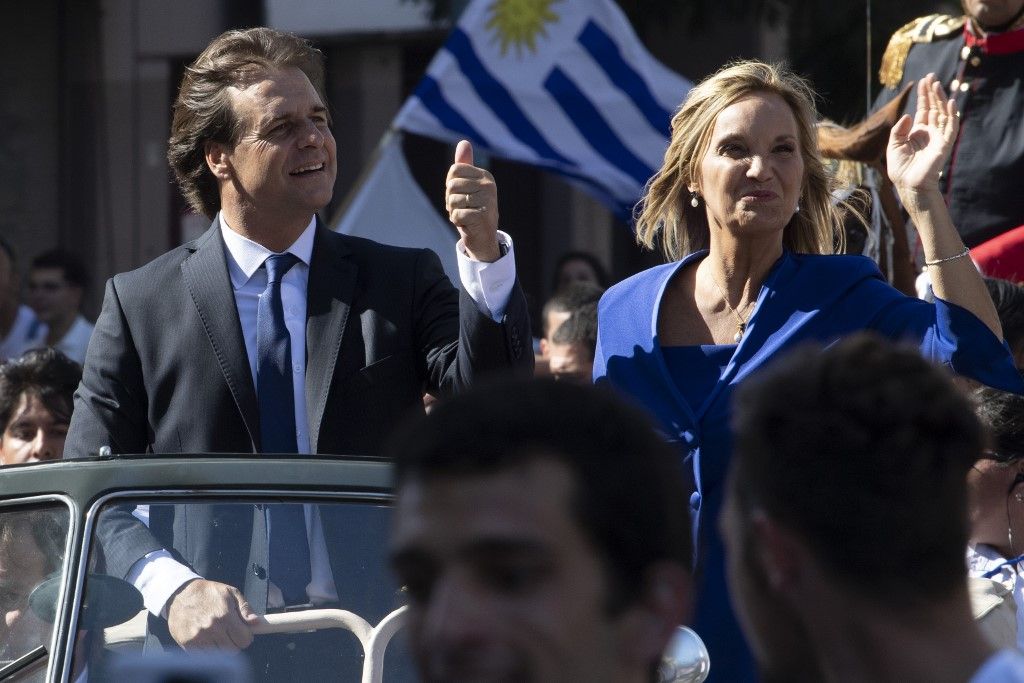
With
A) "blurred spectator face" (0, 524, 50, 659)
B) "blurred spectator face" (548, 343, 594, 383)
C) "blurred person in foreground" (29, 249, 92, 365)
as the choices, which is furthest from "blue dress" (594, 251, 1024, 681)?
"blurred person in foreground" (29, 249, 92, 365)

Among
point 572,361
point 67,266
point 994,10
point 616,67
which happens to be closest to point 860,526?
point 994,10

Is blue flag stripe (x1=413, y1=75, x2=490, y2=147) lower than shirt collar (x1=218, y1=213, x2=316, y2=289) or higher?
higher

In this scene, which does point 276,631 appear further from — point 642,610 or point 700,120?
point 700,120

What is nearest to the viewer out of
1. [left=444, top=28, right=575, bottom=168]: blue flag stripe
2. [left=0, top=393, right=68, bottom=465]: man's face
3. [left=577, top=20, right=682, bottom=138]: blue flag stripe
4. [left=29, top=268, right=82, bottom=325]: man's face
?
[left=0, top=393, right=68, bottom=465]: man's face

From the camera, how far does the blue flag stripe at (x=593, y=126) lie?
7965mm

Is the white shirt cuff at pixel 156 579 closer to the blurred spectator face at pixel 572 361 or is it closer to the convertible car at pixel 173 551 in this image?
the convertible car at pixel 173 551

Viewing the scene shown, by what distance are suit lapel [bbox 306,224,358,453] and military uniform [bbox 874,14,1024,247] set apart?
2.15 m

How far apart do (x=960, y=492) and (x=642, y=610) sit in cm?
37

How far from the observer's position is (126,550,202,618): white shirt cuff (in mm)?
2965

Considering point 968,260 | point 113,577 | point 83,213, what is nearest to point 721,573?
point 968,260

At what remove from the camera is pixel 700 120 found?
161 inches

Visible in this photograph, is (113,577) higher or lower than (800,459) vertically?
lower

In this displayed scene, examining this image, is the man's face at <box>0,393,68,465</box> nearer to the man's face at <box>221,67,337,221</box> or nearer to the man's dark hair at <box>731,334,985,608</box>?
the man's face at <box>221,67,337,221</box>

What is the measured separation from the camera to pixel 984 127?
5.25 meters
